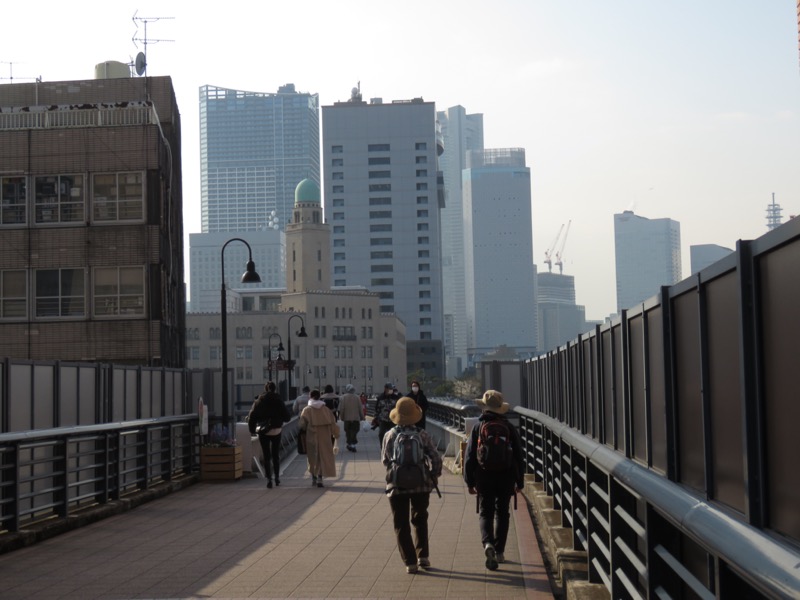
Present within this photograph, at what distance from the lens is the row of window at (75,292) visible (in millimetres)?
49250

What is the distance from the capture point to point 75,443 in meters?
16.3

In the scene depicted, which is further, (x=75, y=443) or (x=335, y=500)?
(x=335, y=500)

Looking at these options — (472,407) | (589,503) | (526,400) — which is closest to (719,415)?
(589,503)

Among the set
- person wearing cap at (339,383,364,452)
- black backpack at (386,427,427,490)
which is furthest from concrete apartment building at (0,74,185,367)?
black backpack at (386,427,427,490)

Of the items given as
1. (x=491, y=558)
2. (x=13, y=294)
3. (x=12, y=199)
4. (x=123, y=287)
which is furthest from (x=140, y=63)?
(x=491, y=558)

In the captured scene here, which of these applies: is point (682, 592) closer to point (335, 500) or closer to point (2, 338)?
point (335, 500)

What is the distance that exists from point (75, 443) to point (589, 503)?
9374 millimetres

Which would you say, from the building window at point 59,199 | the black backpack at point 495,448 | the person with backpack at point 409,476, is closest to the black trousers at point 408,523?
the person with backpack at point 409,476

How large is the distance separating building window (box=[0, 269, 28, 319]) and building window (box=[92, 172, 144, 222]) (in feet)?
12.5

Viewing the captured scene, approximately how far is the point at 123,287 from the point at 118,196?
3.60m

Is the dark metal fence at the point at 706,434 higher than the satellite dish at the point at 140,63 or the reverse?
the reverse

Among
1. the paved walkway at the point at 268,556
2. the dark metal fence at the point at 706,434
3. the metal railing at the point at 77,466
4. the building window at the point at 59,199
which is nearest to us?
the dark metal fence at the point at 706,434

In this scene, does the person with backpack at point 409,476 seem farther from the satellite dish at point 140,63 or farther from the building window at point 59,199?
the satellite dish at point 140,63

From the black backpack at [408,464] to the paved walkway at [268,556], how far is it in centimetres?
77
